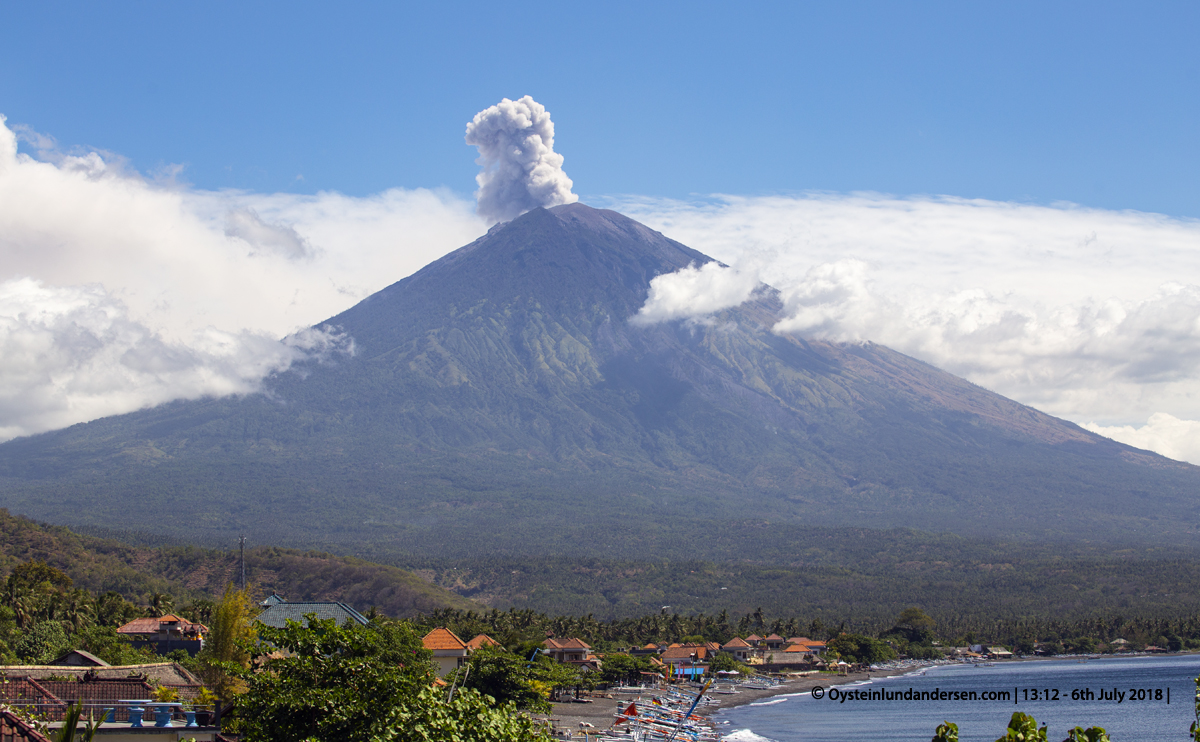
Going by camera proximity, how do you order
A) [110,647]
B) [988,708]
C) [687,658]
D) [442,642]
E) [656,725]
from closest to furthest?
1. [110,647]
2. [656,725]
3. [442,642]
4. [988,708]
5. [687,658]

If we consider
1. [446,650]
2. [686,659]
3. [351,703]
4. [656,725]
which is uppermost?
[351,703]

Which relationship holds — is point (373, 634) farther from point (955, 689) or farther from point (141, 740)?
point (955, 689)

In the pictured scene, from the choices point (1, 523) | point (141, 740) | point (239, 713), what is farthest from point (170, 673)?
point (1, 523)

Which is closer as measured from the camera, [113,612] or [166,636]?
[166,636]

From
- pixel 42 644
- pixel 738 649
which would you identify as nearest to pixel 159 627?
pixel 42 644

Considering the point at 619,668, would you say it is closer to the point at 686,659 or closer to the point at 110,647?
the point at 686,659

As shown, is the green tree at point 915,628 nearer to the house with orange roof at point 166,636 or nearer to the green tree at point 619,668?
the green tree at point 619,668
